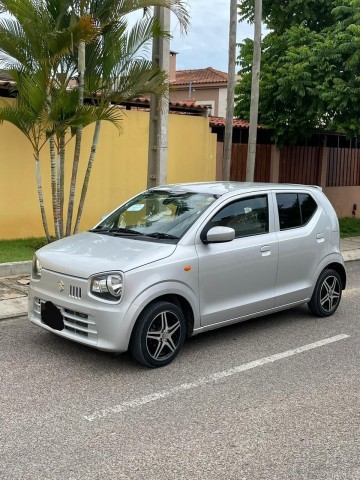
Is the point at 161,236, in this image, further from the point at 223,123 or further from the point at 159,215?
the point at 223,123

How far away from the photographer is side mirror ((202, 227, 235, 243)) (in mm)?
5352

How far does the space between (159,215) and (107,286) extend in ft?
4.38

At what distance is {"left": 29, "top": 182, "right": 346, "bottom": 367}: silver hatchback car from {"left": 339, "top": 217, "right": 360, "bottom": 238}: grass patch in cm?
796

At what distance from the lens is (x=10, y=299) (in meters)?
7.12

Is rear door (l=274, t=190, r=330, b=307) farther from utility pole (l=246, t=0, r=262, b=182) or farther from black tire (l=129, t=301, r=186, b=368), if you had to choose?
utility pole (l=246, t=0, r=262, b=182)

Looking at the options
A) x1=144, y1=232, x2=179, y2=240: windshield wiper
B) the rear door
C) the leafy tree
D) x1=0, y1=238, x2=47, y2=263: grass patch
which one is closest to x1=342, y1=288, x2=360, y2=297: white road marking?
the rear door

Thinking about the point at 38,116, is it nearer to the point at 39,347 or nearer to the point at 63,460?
the point at 39,347

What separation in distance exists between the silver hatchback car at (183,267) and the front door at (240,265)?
0.01 meters

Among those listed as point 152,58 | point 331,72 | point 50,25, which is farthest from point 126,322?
point 331,72

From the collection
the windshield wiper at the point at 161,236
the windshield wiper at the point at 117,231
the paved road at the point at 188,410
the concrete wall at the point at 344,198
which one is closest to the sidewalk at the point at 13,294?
the paved road at the point at 188,410

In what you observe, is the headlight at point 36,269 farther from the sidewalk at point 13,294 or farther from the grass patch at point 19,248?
the grass patch at point 19,248

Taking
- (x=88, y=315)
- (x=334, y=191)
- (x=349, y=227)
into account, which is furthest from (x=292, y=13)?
(x=88, y=315)

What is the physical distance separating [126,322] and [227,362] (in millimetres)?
1134

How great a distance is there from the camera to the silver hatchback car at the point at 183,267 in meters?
4.86
